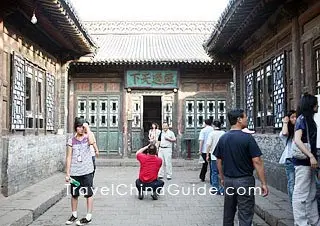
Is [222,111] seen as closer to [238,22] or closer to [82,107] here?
[82,107]

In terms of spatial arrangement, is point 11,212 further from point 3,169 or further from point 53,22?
point 53,22

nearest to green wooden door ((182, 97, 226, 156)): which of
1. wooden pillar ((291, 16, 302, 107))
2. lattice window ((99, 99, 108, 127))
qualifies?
lattice window ((99, 99, 108, 127))

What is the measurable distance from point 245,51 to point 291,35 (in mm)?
4409

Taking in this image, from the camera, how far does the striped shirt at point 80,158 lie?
6984mm

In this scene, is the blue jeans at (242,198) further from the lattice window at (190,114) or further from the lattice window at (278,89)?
the lattice window at (190,114)

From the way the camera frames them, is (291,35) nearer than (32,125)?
Yes

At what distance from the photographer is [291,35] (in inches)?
371

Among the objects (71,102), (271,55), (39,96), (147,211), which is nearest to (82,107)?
(71,102)

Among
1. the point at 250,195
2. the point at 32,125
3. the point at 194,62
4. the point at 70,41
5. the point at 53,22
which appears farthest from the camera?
the point at 194,62

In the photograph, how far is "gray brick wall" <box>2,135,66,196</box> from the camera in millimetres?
9016

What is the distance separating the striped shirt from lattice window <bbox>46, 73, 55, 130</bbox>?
643cm

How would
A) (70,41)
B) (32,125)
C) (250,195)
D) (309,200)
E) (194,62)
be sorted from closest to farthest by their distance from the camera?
(250,195), (309,200), (32,125), (70,41), (194,62)

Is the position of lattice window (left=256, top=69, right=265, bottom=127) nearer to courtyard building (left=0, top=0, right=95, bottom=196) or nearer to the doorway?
courtyard building (left=0, top=0, right=95, bottom=196)

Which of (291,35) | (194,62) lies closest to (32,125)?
(291,35)
